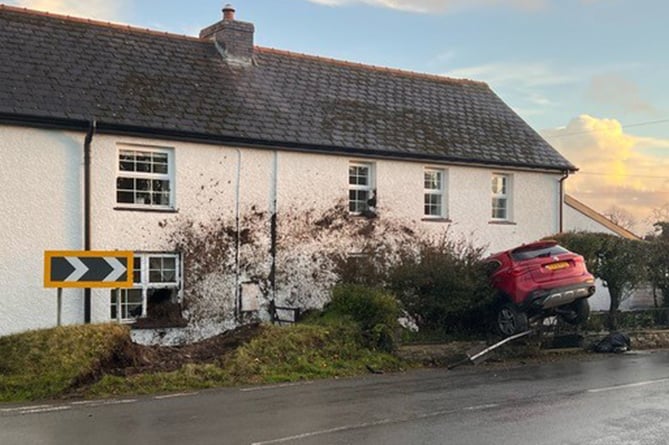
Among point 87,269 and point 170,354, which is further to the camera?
point 170,354

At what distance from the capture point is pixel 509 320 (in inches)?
644

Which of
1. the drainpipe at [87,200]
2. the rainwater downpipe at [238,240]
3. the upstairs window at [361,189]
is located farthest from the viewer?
the upstairs window at [361,189]

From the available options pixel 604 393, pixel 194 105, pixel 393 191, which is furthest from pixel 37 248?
pixel 604 393

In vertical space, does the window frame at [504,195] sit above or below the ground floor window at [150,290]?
above

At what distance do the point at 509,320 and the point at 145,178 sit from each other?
28.6ft

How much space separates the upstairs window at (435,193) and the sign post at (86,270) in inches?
449

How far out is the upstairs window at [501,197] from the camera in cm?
2403

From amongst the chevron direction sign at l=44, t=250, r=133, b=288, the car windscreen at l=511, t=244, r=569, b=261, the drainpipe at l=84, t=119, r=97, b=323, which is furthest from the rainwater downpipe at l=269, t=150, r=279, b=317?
the chevron direction sign at l=44, t=250, r=133, b=288

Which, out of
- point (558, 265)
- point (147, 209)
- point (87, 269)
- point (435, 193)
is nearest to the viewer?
point (87, 269)

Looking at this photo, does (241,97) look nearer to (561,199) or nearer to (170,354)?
(170,354)

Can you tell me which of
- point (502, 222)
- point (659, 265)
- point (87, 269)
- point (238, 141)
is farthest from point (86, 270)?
point (659, 265)

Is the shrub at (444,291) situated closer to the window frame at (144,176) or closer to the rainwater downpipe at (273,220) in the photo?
the rainwater downpipe at (273,220)

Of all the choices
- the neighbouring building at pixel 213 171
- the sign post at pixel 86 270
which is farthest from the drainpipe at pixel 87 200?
the sign post at pixel 86 270

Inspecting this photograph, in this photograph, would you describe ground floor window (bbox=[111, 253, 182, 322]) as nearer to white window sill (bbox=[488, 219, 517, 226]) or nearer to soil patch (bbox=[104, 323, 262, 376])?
soil patch (bbox=[104, 323, 262, 376])
